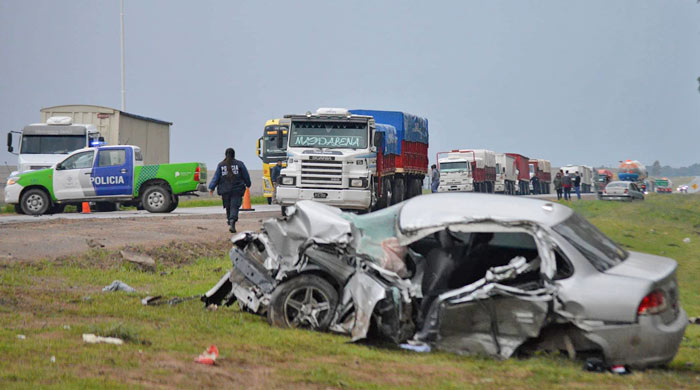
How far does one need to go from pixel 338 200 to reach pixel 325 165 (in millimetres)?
1042

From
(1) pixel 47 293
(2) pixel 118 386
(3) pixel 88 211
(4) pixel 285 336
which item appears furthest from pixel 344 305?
(3) pixel 88 211

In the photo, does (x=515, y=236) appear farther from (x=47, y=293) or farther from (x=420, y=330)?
(x=47, y=293)

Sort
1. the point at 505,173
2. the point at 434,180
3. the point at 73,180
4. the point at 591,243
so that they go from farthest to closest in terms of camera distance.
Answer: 1. the point at 505,173
2. the point at 434,180
3. the point at 73,180
4. the point at 591,243

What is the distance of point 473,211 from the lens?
807 cm

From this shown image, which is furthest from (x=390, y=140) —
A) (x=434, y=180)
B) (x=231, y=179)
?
(x=434, y=180)

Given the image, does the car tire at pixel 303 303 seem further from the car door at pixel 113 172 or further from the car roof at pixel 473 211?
the car door at pixel 113 172

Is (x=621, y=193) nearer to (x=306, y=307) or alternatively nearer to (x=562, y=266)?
(x=306, y=307)

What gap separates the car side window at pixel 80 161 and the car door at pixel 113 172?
207mm

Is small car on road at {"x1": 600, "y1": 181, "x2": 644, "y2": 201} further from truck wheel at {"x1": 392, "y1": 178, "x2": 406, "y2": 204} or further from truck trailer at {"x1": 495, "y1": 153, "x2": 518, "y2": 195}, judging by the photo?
truck wheel at {"x1": 392, "y1": 178, "x2": 406, "y2": 204}

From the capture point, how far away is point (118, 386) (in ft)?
20.5

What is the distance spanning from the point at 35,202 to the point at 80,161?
5.99 ft

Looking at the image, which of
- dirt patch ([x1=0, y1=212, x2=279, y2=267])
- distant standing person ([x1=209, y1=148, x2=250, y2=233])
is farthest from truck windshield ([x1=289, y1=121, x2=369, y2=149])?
distant standing person ([x1=209, y1=148, x2=250, y2=233])

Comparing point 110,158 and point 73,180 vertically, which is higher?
point 110,158

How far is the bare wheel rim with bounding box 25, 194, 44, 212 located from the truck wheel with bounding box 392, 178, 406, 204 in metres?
11.6
